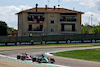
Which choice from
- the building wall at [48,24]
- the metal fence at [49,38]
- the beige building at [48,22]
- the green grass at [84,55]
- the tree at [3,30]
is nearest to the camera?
the green grass at [84,55]

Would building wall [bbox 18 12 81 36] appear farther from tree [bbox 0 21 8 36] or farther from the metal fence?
tree [bbox 0 21 8 36]

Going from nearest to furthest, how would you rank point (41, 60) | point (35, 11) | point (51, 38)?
point (41, 60)
point (51, 38)
point (35, 11)

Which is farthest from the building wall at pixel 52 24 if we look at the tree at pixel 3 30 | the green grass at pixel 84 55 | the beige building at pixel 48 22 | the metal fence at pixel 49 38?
the green grass at pixel 84 55

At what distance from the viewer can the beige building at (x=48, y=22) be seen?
298 ft

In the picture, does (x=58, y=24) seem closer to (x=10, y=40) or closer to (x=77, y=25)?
(x=77, y=25)

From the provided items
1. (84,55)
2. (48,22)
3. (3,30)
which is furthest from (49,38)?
(3,30)

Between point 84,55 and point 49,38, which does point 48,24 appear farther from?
point 84,55

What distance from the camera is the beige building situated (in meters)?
90.9

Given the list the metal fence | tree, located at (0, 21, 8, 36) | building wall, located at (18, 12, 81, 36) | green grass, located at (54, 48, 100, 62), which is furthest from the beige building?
green grass, located at (54, 48, 100, 62)

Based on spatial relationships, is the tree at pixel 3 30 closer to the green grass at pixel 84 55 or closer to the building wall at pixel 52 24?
the building wall at pixel 52 24

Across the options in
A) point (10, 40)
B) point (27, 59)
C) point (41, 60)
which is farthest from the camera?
point (10, 40)

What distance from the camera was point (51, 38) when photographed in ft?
235

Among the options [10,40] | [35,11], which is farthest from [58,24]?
[10,40]

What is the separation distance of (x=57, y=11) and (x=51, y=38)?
23820 mm
